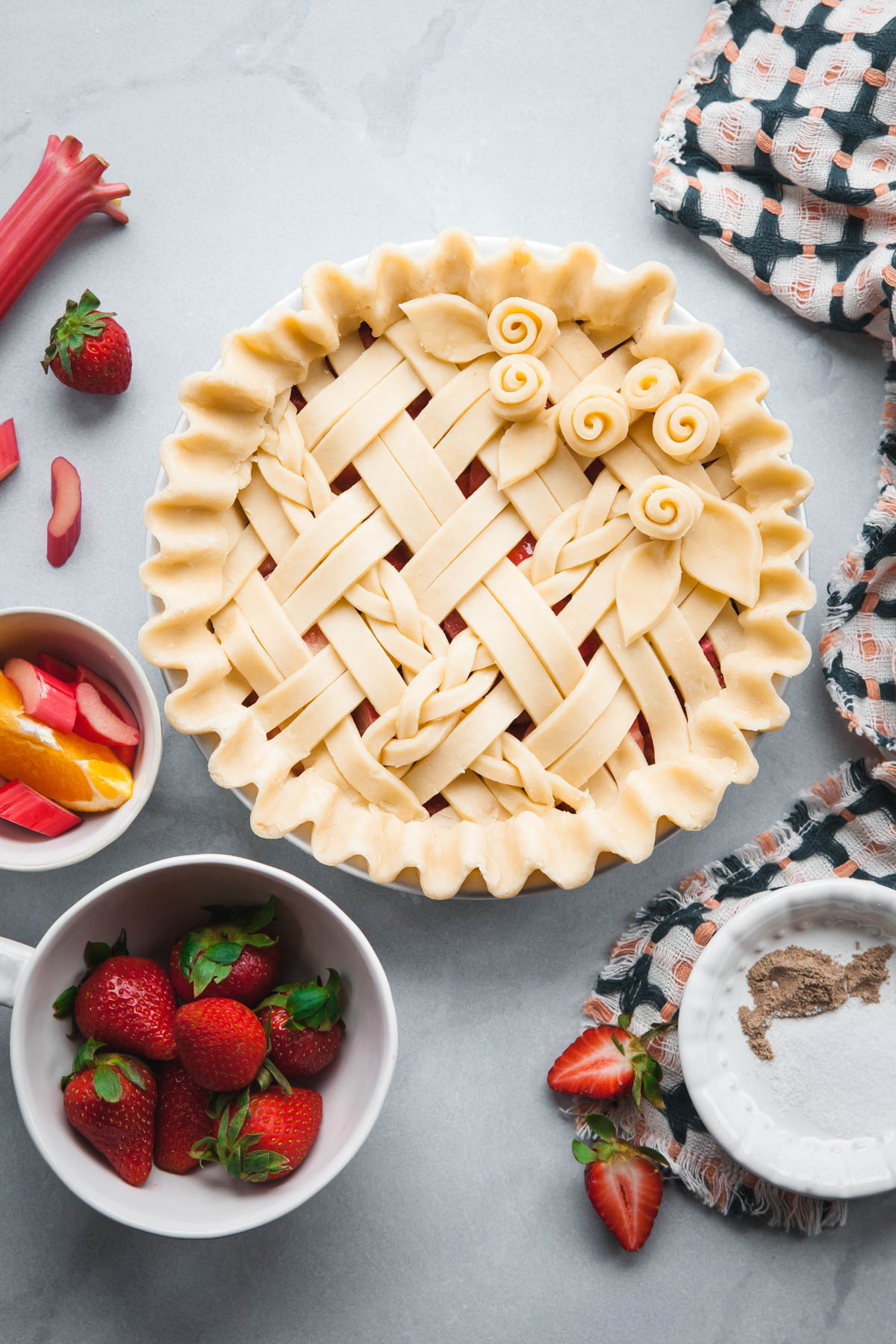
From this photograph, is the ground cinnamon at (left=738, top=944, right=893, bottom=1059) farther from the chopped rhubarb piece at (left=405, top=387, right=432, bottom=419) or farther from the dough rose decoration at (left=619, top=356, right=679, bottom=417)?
the chopped rhubarb piece at (left=405, top=387, right=432, bottom=419)

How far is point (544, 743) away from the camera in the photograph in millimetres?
1161

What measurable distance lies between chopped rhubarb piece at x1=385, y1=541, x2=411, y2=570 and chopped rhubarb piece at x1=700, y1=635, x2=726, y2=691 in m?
0.38

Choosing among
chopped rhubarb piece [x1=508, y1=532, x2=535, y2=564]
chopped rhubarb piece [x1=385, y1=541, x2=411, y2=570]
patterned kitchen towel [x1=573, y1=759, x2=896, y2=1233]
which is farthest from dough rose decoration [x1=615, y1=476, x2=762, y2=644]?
patterned kitchen towel [x1=573, y1=759, x2=896, y2=1233]

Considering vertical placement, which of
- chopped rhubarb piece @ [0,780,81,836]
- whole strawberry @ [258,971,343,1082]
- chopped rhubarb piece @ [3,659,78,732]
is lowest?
whole strawberry @ [258,971,343,1082]

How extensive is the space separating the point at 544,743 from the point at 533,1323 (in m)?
0.85

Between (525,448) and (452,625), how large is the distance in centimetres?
23

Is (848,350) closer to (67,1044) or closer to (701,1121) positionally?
(701,1121)

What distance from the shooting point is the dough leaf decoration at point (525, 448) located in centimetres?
117

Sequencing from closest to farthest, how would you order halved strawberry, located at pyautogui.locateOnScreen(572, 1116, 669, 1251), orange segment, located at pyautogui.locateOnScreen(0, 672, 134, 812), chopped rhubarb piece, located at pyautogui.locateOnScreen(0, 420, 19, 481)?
orange segment, located at pyautogui.locateOnScreen(0, 672, 134, 812), halved strawberry, located at pyautogui.locateOnScreen(572, 1116, 669, 1251), chopped rhubarb piece, located at pyautogui.locateOnScreen(0, 420, 19, 481)

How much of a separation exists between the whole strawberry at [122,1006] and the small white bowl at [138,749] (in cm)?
13

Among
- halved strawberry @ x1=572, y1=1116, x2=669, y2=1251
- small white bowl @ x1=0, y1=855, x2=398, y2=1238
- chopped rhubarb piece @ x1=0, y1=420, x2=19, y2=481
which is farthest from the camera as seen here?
chopped rhubarb piece @ x1=0, y1=420, x2=19, y2=481

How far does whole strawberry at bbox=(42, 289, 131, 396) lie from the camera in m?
1.36

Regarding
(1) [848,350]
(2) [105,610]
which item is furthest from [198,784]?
(1) [848,350]

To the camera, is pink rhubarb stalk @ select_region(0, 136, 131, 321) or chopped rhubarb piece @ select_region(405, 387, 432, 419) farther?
pink rhubarb stalk @ select_region(0, 136, 131, 321)
